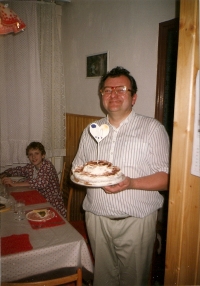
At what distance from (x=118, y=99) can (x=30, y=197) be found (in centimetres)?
145

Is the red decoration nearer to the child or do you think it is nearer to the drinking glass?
the child

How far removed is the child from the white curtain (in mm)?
751

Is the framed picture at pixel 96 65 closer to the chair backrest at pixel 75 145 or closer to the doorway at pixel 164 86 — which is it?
the chair backrest at pixel 75 145

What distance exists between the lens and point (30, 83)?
3723mm

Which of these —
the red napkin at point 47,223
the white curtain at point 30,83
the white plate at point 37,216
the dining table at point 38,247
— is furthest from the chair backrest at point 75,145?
the dining table at point 38,247

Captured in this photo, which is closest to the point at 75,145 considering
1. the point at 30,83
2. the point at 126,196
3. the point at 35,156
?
the point at 35,156

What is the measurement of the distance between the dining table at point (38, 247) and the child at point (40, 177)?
3.02 ft

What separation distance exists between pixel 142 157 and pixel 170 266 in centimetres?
75

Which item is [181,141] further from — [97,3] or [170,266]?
[97,3]

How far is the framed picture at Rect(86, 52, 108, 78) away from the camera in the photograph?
303 cm

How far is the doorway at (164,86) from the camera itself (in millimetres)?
2191

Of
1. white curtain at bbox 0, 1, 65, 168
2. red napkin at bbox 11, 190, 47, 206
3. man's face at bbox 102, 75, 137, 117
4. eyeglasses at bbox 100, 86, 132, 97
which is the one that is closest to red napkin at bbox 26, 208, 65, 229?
red napkin at bbox 11, 190, 47, 206

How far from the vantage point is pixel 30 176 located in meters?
3.13

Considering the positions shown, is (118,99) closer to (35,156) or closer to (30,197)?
(30,197)
